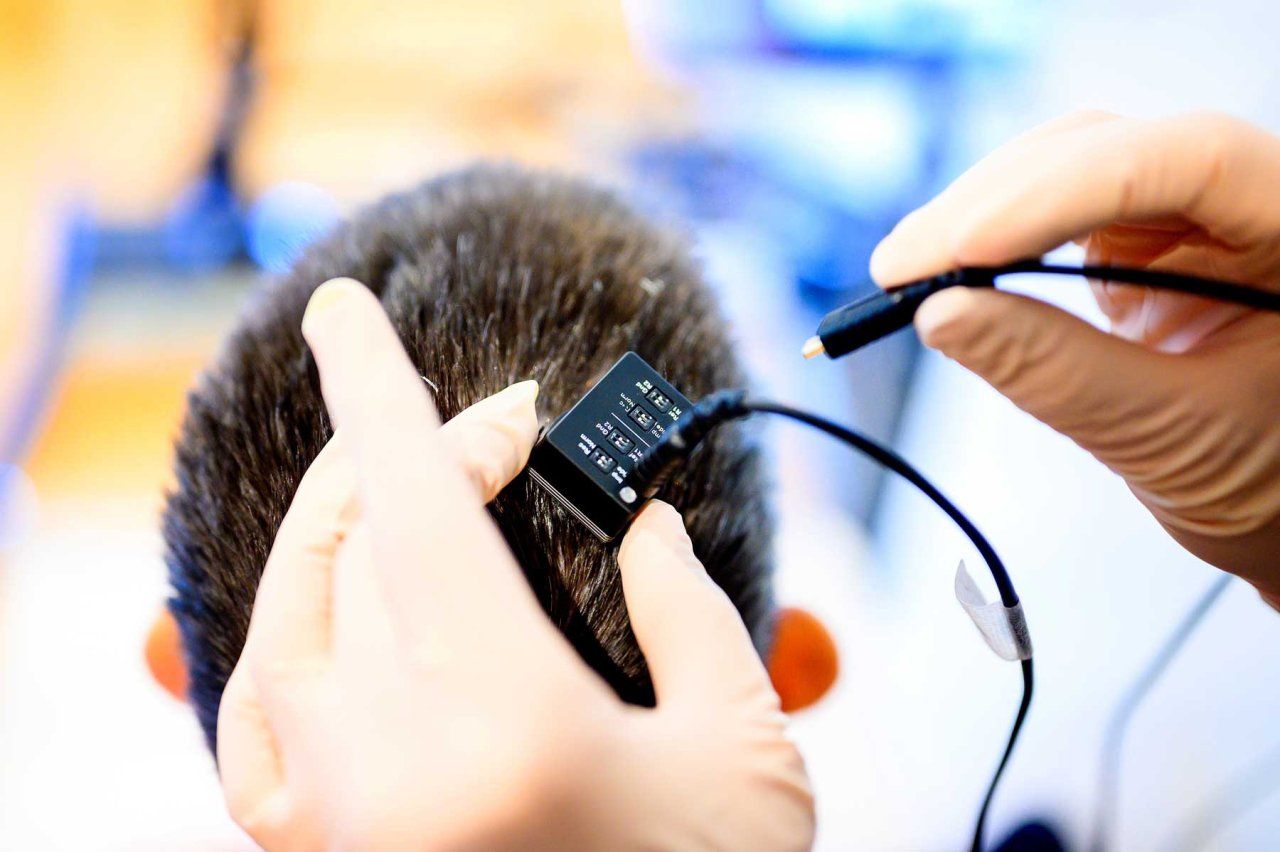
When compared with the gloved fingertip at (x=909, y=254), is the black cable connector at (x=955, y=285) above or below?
below

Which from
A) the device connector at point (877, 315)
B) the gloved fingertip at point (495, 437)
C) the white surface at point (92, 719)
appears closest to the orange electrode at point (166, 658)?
the white surface at point (92, 719)

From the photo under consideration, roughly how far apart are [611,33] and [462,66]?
0.35 meters

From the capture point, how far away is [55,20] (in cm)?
168

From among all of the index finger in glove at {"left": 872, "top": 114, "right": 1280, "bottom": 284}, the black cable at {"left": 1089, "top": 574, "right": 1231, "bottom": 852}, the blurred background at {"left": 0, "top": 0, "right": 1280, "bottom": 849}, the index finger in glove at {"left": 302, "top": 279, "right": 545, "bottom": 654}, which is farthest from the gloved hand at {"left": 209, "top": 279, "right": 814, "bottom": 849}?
the black cable at {"left": 1089, "top": 574, "right": 1231, "bottom": 852}

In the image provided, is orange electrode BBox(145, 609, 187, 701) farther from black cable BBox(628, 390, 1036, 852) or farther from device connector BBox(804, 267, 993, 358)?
device connector BBox(804, 267, 993, 358)

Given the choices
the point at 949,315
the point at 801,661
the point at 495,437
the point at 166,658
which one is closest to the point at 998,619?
the point at 949,315

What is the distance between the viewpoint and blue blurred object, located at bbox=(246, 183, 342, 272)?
5.12ft

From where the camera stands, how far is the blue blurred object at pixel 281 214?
1561 millimetres

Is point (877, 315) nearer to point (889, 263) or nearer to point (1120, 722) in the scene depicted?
point (889, 263)

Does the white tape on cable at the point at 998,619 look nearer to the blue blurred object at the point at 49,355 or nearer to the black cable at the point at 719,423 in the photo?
the black cable at the point at 719,423

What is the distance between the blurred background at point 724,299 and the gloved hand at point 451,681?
1.20 feet

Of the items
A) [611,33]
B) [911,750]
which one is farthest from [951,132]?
[911,750]

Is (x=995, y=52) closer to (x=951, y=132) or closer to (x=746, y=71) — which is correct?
(x=951, y=132)

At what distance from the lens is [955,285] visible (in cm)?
47
